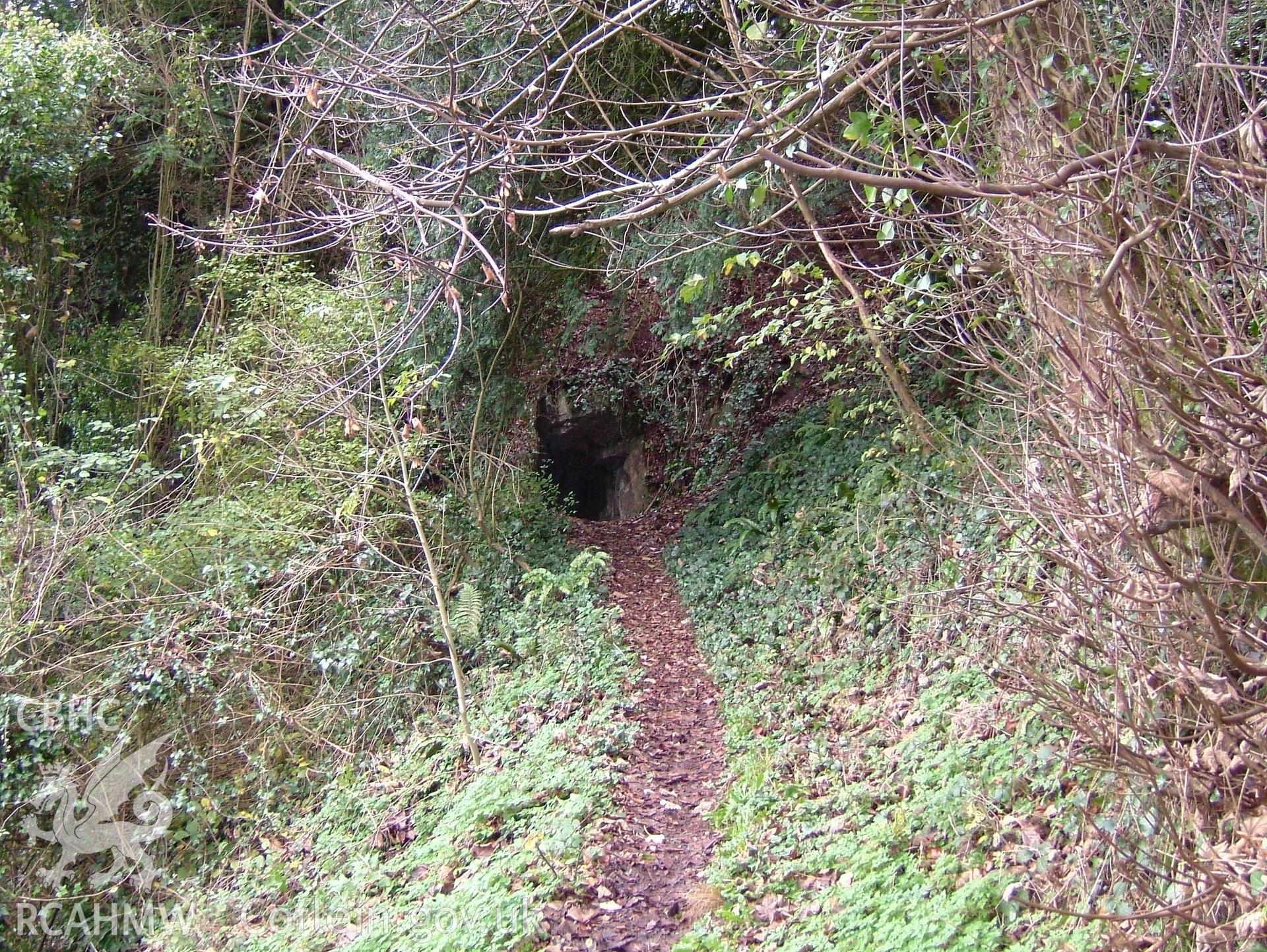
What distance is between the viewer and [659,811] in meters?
5.56

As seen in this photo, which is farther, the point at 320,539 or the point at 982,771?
the point at 320,539

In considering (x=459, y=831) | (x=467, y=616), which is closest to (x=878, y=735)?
(x=459, y=831)

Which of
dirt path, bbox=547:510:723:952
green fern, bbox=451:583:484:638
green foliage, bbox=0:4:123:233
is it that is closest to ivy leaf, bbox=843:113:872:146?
dirt path, bbox=547:510:723:952

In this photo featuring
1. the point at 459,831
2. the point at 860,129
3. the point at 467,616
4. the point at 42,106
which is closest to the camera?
the point at 860,129

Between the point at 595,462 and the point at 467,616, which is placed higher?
the point at 595,462

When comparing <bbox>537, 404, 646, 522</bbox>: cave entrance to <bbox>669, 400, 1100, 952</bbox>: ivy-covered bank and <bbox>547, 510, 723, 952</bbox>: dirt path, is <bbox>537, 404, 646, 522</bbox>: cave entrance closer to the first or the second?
<bbox>547, 510, 723, 952</bbox>: dirt path

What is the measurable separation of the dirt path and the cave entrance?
5.31 metres

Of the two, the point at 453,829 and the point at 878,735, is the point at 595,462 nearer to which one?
the point at 453,829

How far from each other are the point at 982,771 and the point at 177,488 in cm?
949

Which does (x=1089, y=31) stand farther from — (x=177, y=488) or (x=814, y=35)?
(x=177, y=488)

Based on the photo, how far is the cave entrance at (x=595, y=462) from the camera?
14859mm

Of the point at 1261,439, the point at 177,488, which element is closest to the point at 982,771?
the point at 1261,439

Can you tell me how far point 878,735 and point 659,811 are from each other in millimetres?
1449

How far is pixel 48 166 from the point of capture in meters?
11.2
